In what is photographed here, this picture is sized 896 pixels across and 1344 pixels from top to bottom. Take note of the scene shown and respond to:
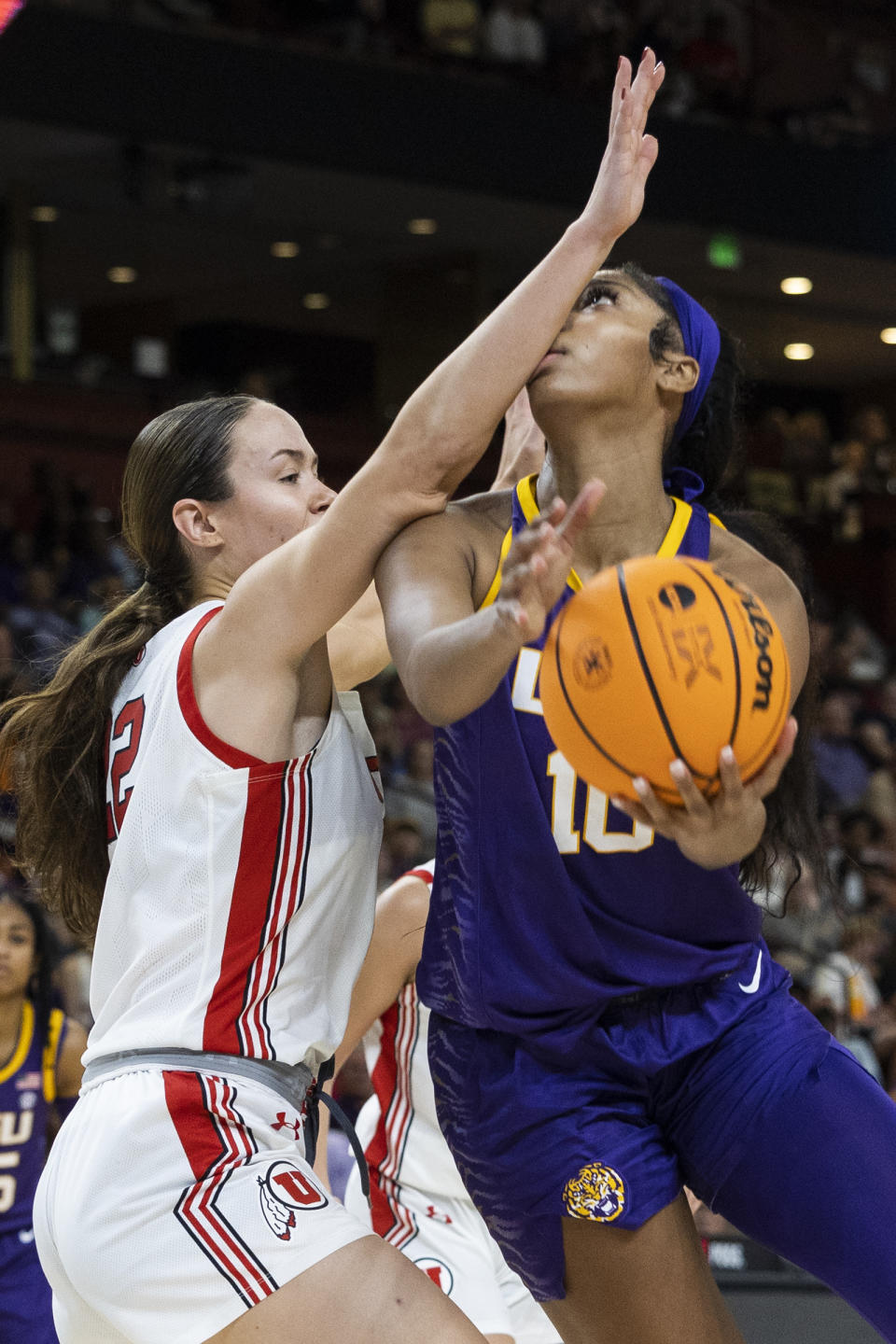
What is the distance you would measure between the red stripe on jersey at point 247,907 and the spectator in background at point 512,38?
1159cm

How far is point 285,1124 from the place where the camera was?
237cm

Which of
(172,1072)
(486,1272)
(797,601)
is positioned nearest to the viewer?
(172,1072)

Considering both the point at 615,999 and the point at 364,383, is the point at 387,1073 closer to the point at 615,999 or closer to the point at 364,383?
the point at 615,999

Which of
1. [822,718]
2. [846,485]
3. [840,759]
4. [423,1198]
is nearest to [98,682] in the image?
[423,1198]

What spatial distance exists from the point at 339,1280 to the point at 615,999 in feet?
1.82

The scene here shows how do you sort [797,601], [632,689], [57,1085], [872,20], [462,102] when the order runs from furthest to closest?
[872,20] → [462,102] → [57,1085] → [797,601] → [632,689]

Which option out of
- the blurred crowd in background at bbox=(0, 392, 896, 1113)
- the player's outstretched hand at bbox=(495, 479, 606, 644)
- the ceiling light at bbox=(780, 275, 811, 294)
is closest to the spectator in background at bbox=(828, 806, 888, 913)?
the blurred crowd in background at bbox=(0, 392, 896, 1113)

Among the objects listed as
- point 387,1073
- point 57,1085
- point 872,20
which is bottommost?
point 57,1085

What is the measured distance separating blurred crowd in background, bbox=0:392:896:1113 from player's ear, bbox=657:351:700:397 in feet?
12.3

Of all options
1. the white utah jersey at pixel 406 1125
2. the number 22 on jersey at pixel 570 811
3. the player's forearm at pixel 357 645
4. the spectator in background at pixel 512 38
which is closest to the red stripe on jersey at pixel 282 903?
the number 22 on jersey at pixel 570 811

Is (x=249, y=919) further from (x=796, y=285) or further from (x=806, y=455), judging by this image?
(x=796, y=285)

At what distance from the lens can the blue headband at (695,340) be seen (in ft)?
8.57

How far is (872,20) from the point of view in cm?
1569

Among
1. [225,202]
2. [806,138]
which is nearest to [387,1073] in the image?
[225,202]
